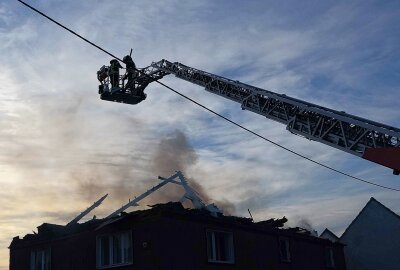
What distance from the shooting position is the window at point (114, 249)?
69.5 feet

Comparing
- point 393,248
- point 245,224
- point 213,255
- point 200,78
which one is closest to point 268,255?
point 245,224

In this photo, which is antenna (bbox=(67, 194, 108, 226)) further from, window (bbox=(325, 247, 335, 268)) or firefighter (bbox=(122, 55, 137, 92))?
window (bbox=(325, 247, 335, 268))

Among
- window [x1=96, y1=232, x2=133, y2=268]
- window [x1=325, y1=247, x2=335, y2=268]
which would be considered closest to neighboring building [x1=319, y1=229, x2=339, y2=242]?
window [x1=325, y1=247, x2=335, y2=268]

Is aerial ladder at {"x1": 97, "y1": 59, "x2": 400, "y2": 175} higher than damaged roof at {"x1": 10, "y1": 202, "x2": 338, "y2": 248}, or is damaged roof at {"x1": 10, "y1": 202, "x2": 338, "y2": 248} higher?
aerial ladder at {"x1": 97, "y1": 59, "x2": 400, "y2": 175}

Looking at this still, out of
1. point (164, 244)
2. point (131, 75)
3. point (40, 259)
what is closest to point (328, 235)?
point (131, 75)

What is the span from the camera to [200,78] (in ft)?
90.2

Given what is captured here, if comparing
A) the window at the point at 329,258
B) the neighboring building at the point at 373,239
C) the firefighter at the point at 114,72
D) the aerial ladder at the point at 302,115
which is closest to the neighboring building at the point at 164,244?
the window at the point at 329,258

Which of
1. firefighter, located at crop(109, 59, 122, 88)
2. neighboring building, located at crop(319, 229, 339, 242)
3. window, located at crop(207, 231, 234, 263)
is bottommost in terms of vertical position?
window, located at crop(207, 231, 234, 263)

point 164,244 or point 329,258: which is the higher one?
point 329,258

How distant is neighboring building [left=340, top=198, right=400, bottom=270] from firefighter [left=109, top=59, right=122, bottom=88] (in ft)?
84.3

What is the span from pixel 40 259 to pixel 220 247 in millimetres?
9453

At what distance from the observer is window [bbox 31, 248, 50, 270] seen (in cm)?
2508

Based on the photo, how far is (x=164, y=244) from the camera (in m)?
20.0

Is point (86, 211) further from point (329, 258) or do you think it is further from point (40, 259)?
point (329, 258)
